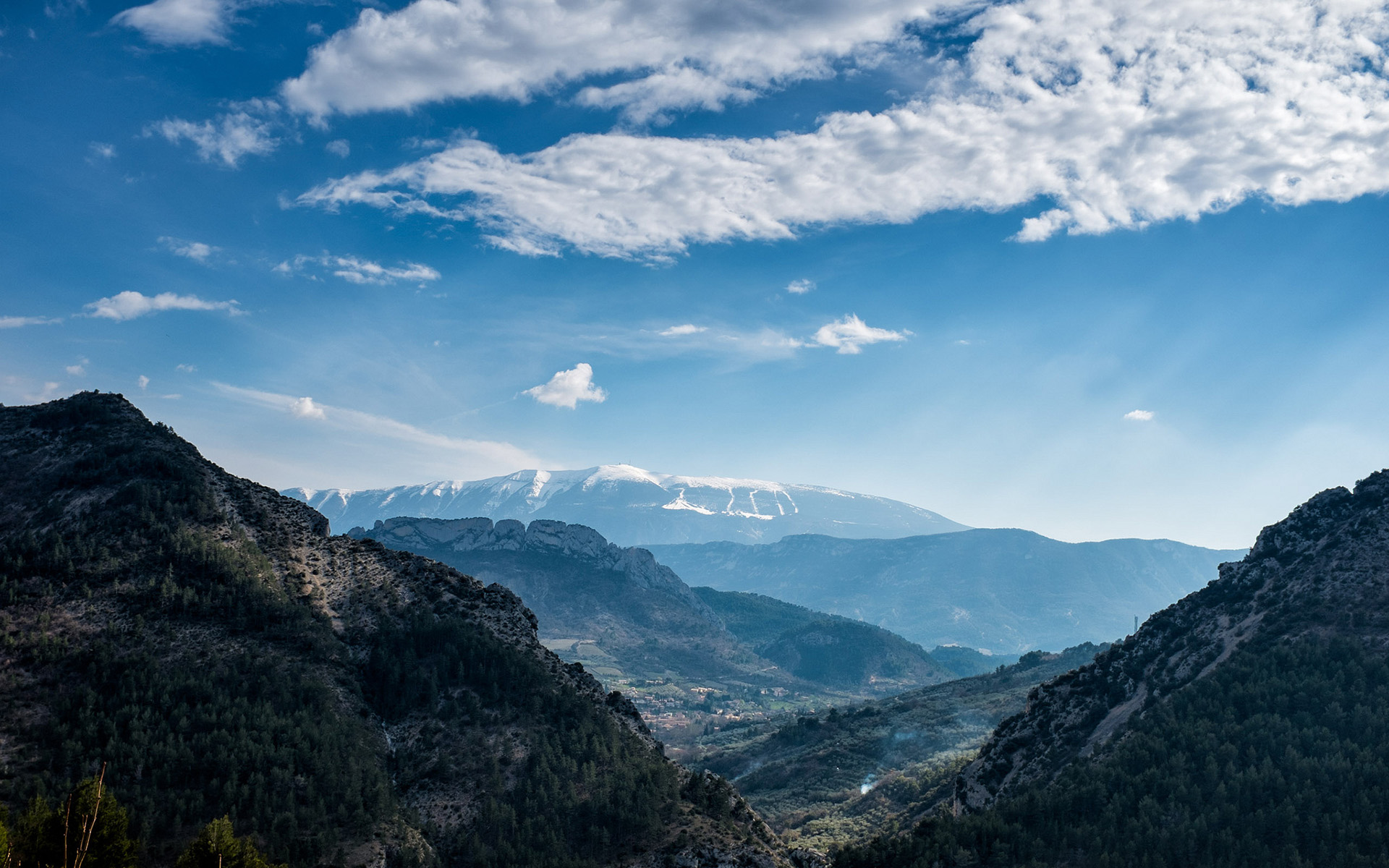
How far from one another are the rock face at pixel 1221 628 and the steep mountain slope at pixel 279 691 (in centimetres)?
3959

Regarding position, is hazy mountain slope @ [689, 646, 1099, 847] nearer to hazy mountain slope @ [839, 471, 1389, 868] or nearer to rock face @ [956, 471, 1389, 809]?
rock face @ [956, 471, 1389, 809]

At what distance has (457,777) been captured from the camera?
76625 millimetres

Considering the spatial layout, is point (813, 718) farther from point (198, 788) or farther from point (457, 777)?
point (198, 788)

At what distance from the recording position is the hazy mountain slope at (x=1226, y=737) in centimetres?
6975

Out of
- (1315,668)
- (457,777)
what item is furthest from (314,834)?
(1315,668)

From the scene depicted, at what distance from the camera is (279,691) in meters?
76.1

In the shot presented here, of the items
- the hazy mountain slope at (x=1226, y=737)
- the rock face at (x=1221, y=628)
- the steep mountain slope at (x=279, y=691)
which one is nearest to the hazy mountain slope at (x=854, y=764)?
the rock face at (x=1221, y=628)

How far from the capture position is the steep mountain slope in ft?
214

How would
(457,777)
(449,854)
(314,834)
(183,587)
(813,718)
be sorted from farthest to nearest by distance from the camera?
(813,718) < (183,587) < (457,777) < (449,854) < (314,834)

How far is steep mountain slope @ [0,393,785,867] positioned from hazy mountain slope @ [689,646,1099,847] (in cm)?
4498

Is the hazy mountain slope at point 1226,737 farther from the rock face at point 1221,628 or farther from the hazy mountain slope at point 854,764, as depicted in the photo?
the hazy mountain slope at point 854,764

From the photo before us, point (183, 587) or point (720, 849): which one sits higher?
point (183, 587)

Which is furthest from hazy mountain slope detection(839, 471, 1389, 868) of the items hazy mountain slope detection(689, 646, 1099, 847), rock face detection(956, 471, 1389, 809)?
hazy mountain slope detection(689, 646, 1099, 847)

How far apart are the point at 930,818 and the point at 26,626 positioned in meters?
87.2
